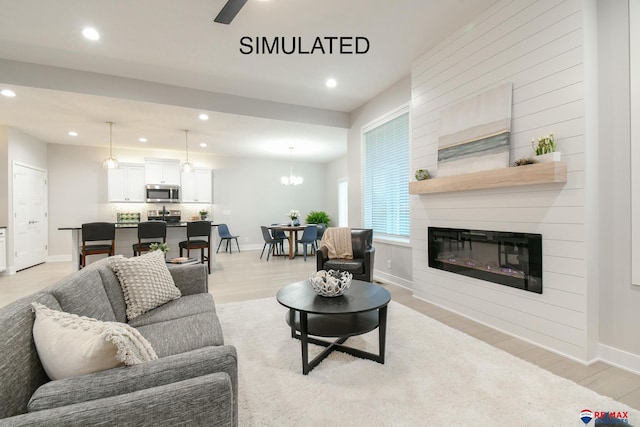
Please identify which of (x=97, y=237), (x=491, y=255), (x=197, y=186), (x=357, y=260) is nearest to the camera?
(x=491, y=255)

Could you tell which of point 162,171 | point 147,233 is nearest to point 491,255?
point 147,233

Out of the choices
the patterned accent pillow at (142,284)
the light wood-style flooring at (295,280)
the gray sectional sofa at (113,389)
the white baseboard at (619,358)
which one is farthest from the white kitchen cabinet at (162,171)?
the white baseboard at (619,358)

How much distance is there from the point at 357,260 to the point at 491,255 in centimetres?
159

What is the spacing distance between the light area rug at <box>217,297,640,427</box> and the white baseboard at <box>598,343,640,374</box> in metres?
0.58

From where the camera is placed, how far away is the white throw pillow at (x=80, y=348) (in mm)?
949

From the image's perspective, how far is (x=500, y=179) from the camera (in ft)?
8.57

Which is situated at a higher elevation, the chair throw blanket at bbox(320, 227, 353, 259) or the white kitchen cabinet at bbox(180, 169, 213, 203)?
the white kitchen cabinet at bbox(180, 169, 213, 203)

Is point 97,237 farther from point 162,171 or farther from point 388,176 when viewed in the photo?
point 388,176

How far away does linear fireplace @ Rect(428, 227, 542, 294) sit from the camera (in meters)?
2.48

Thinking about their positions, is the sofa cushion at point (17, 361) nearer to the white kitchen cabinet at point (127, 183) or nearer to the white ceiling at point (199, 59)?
the white ceiling at point (199, 59)

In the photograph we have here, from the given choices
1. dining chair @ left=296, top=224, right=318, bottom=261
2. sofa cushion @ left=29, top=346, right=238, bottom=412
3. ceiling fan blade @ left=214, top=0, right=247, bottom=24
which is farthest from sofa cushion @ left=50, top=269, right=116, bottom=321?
dining chair @ left=296, top=224, right=318, bottom=261

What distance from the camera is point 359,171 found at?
→ 211 inches

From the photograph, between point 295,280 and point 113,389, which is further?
point 295,280

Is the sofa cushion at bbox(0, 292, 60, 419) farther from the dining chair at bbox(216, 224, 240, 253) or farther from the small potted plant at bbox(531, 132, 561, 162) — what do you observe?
the dining chair at bbox(216, 224, 240, 253)
